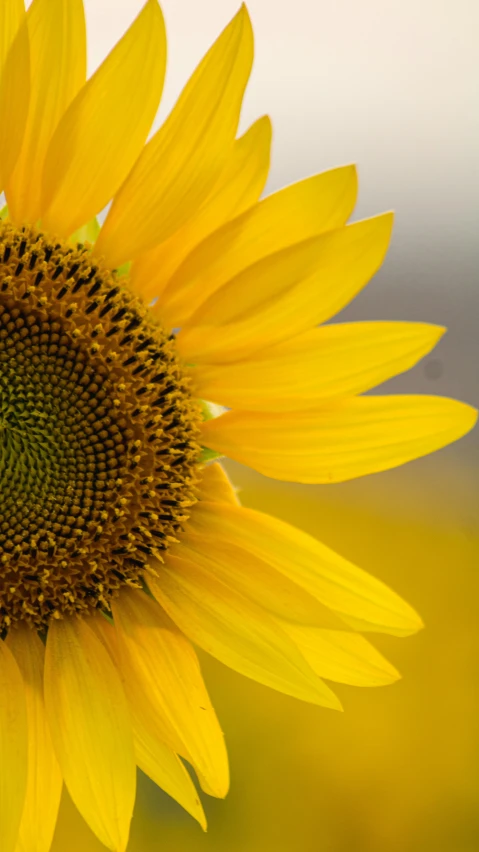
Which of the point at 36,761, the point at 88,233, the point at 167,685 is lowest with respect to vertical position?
the point at 36,761

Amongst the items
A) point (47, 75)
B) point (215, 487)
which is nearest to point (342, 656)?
point (215, 487)

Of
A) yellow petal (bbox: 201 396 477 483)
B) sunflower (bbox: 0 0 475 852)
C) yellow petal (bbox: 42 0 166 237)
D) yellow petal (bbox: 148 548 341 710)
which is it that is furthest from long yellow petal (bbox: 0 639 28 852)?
yellow petal (bbox: 42 0 166 237)

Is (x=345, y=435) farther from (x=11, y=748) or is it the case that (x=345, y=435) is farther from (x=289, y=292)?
(x=11, y=748)

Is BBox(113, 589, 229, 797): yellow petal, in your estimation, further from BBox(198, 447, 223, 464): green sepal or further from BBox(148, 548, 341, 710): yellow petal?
BBox(198, 447, 223, 464): green sepal

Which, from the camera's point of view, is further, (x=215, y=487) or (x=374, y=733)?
(x=374, y=733)

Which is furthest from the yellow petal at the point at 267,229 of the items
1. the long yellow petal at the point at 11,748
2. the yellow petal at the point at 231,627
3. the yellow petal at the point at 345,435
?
the long yellow petal at the point at 11,748

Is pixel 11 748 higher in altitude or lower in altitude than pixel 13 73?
lower

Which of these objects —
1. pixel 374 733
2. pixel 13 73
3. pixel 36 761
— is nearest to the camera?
pixel 13 73

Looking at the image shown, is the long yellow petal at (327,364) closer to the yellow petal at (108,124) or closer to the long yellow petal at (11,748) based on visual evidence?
the yellow petal at (108,124)
